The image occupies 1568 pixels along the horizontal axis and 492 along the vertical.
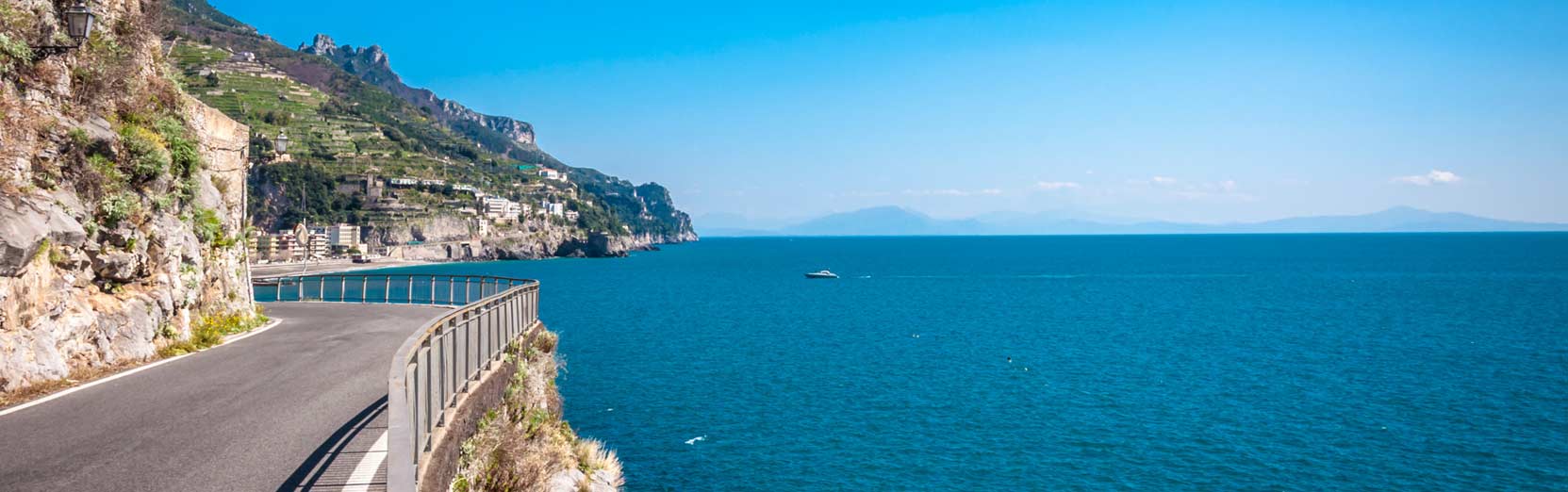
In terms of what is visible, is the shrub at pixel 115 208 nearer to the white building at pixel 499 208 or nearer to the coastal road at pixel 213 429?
the coastal road at pixel 213 429

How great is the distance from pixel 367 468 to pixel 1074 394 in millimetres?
27793

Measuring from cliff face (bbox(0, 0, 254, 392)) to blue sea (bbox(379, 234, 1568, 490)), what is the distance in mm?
10270

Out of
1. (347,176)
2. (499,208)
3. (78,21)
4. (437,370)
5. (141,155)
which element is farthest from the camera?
(499,208)

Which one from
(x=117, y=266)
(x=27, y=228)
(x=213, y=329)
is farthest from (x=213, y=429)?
(x=213, y=329)

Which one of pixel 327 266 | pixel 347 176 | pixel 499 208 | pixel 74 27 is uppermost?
pixel 347 176

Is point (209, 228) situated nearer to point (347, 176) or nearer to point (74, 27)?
point (74, 27)

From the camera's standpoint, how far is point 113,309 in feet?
46.1

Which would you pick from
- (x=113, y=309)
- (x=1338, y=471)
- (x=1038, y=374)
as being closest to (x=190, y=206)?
(x=113, y=309)

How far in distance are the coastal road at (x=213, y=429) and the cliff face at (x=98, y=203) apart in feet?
2.93

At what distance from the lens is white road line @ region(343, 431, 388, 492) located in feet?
25.9

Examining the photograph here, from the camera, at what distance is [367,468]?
8484 mm

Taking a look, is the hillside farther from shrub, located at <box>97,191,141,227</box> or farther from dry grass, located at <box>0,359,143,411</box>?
dry grass, located at <box>0,359,143,411</box>

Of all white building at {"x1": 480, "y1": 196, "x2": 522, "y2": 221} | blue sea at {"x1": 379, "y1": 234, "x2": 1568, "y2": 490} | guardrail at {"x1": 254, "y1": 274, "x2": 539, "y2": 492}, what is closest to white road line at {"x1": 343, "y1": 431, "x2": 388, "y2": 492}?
guardrail at {"x1": 254, "y1": 274, "x2": 539, "y2": 492}

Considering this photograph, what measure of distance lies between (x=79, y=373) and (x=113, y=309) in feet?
5.23
